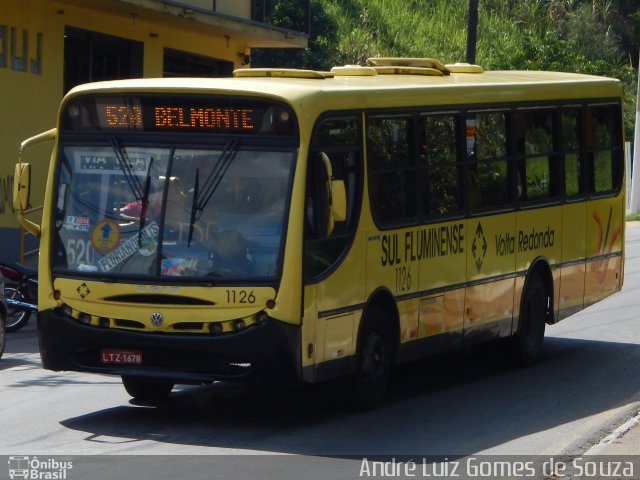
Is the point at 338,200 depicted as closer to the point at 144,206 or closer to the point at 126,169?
the point at 144,206

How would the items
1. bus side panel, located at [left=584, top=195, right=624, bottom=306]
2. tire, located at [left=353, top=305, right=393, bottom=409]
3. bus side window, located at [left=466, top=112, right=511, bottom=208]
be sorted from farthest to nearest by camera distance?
1. bus side panel, located at [left=584, top=195, right=624, bottom=306]
2. bus side window, located at [left=466, top=112, right=511, bottom=208]
3. tire, located at [left=353, top=305, right=393, bottom=409]

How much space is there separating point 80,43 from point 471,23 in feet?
31.0

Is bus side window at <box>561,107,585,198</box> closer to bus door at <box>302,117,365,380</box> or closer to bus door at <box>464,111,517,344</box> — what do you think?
bus door at <box>464,111,517,344</box>

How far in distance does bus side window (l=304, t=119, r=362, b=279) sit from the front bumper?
2.00ft

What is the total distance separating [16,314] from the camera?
1697cm

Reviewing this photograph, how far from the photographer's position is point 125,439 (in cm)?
970

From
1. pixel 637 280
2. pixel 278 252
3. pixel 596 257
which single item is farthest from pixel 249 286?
pixel 637 280

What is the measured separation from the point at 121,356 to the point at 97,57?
15.9 metres

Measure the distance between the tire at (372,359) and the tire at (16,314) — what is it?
6.43m

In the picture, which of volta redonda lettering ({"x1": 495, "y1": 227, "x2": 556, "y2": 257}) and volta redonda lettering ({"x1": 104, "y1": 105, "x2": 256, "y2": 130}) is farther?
volta redonda lettering ({"x1": 495, "y1": 227, "x2": 556, "y2": 257})

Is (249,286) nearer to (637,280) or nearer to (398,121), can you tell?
(398,121)

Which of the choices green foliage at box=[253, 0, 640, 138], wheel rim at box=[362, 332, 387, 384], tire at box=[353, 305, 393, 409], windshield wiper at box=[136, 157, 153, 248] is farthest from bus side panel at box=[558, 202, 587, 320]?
green foliage at box=[253, 0, 640, 138]

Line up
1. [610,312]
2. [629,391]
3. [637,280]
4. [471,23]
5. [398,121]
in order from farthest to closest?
[471,23]
[637,280]
[610,312]
[629,391]
[398,121]

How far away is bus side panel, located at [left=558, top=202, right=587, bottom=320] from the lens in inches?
591
